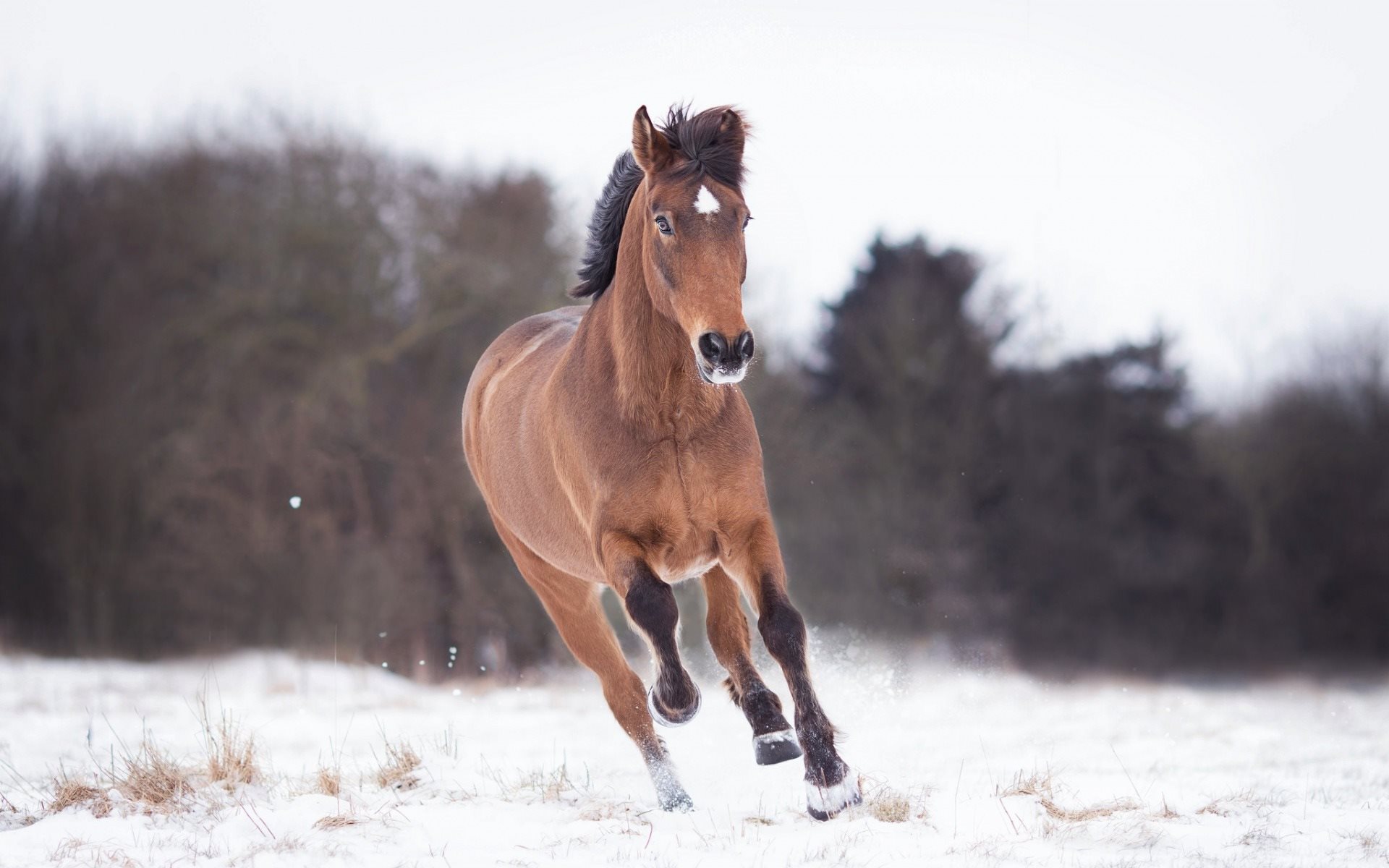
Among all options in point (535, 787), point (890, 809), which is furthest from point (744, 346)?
point (535, 787)

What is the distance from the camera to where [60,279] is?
1712 centimetres

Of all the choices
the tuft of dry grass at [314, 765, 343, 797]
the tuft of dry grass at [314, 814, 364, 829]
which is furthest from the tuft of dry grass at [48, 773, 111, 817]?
the tuft of dry grass at [314, 814, 364, 829]

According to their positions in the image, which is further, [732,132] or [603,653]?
[603,653]

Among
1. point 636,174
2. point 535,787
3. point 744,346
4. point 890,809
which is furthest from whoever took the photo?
point 636,174

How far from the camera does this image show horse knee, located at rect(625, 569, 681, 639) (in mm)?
4496

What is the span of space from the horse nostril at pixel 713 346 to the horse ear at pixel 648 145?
0.99 m

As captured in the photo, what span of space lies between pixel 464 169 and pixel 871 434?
303 inches

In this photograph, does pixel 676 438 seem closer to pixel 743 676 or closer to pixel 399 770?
pixel 743 676

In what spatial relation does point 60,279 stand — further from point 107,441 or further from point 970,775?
point 970,775

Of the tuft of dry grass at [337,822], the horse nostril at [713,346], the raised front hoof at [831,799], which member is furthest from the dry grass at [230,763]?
the horse nostril at [713,346]

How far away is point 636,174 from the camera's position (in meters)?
5.38

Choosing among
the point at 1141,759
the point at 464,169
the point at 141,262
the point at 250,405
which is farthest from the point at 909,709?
the point at 141,262

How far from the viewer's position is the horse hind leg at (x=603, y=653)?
5516mm

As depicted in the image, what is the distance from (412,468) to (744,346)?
12.7m
